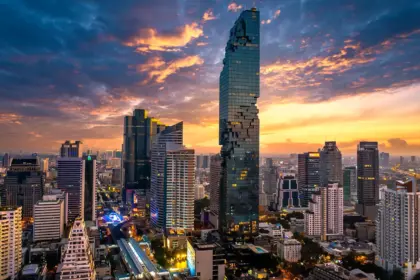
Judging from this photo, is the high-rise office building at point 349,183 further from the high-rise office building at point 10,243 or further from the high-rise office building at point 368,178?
the high-rise office building at point 10,243

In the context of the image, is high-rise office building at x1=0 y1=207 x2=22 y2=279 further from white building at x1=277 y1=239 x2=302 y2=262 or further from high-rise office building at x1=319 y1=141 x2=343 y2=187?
high-rise office building at x1=319 y1=141 x2=343 y2=187

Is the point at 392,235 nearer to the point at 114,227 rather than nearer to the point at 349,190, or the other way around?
the point at 114,227

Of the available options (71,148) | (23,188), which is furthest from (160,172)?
(71,148)

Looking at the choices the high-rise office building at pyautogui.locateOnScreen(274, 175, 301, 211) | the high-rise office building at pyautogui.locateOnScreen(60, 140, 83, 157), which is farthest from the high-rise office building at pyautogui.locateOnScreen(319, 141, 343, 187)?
the high-rise office building at pyautogui.locateOnScreen(60, 140, 83, 157)

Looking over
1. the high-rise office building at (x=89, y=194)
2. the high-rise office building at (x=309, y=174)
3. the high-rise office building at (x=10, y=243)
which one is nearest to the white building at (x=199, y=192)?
the high-rise office building at (x=309, y=174)

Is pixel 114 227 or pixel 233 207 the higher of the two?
pixel 233 207

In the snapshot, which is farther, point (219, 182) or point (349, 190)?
point (349, 190)

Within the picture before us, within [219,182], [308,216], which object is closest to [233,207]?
[219,182]
